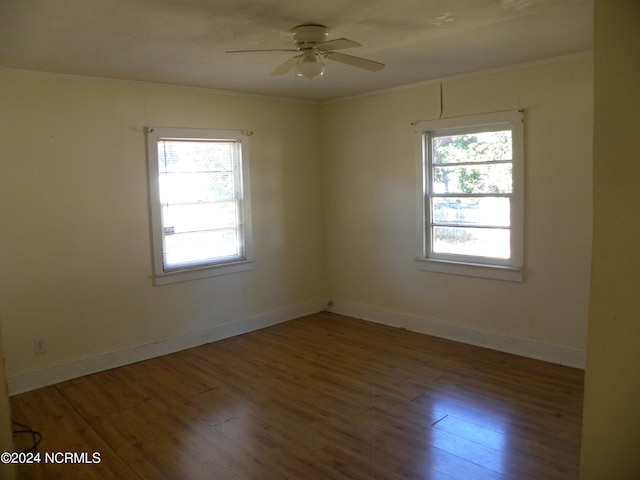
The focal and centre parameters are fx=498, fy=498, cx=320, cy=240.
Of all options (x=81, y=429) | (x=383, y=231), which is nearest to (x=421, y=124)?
(x=383, y=231)

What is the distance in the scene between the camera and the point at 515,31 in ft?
10.7

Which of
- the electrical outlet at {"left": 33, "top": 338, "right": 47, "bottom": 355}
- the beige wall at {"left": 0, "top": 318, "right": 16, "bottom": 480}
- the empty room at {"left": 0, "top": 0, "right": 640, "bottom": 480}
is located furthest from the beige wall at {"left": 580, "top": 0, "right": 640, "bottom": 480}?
the electrical outlet at {"left": 33, "top": 338, "right": 47, "bottom": 355}

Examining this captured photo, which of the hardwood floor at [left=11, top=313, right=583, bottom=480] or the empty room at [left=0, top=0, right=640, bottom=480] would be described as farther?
the hardwood floor at [left=11, top=313, right=583, bottom=480]

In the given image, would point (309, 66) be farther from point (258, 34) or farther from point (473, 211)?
point (473, 211)

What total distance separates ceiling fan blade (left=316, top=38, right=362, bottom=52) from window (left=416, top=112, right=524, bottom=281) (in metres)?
2.08

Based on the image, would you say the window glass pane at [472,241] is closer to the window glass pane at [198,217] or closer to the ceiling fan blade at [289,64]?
the window glass pane at [198,217]

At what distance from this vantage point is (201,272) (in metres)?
4.98

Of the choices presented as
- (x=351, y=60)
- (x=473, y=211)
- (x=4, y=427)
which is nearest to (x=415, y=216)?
(x=473, y=211)

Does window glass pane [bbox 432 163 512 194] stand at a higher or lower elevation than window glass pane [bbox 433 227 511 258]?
higher

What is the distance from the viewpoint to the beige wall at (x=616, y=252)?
1795 millimetres

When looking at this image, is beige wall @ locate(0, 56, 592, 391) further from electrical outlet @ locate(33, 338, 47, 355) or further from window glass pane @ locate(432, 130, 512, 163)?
window glass pane @ locate(432, 130, 512, 163)

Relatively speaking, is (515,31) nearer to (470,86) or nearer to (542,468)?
(470,86)

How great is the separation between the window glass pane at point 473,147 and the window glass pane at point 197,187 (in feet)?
7.00

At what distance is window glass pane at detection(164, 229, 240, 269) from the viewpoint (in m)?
4.79
